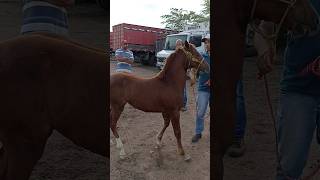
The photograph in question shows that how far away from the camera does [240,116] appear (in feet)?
4.35

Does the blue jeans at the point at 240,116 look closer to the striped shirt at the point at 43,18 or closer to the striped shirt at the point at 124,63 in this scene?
the striped shirt at the point at 124,63

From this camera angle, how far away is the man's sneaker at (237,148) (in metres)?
1.34

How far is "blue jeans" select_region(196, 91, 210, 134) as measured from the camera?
4.58 ft

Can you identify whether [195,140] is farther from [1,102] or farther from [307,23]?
[1,102]

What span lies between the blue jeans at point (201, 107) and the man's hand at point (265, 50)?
278 millimetres

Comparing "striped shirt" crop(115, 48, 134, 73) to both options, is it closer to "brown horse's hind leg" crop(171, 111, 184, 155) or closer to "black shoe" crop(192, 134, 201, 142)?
"brown horse's hind leg" crop(171, 111, 184, 155)

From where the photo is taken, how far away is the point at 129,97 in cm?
170

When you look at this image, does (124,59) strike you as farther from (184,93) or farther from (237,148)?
(237,148)

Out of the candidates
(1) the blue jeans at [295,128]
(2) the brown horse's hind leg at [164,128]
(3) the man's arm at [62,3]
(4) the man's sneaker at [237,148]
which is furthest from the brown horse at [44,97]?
(1) the blue jeans at [295,128]

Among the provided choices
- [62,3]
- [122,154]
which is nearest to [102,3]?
[62,3]

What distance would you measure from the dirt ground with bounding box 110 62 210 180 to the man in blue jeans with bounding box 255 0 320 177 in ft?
1.19

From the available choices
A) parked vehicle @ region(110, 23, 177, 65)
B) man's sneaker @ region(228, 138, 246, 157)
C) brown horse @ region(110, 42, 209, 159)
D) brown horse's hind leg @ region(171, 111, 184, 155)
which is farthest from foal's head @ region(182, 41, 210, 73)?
man's sneaker @ region(228, 138, 246, 157)

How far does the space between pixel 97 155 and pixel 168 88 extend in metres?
0.47

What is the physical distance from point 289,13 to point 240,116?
0.42 meters
